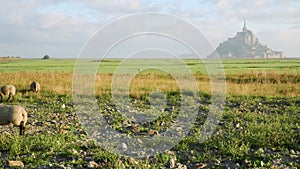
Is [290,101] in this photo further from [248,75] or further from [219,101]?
[248,75]

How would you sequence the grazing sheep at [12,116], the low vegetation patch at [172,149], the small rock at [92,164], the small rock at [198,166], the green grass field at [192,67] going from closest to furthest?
1. the small rock at [92,164]
2. the small rock at [198,166]
3. the low vegetation patch at [172,149]
4. the grazing sheep at [12,116]
5. the green grass field at [192,67]

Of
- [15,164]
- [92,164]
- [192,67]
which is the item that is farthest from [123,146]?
[192,67]

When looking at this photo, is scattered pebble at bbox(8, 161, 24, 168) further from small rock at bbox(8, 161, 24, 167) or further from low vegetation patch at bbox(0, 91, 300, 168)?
low vegetation patch at bbox(0, 91, 300, 168)

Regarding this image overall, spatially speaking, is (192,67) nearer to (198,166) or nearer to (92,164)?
(198,166)

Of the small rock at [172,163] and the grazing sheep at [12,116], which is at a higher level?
the grazing sheep at [12,116]

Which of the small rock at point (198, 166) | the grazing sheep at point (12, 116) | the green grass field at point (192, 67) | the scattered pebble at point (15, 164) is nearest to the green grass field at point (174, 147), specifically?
the small rock at point (198, 166)

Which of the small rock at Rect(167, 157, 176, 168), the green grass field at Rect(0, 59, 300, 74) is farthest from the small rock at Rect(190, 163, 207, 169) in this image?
the green grass field at Rect(0, 59, 300, 74)

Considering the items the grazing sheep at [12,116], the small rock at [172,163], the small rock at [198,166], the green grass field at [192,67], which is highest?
the green grass field at [192,67]

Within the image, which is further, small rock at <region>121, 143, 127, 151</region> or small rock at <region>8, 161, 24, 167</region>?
small rock at <region>121, 143, 127, 151</region>

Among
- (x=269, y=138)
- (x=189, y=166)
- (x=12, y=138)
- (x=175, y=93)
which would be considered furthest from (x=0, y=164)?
(x=175, y=93)

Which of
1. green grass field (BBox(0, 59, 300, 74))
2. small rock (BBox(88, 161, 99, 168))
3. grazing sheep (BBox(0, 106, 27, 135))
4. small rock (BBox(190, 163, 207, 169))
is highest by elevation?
green grass field (BBox(0, 59, 300, 74))

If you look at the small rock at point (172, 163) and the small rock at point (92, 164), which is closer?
the small rock at point (92, 164)

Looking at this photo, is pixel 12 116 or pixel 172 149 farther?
pixel 12 116

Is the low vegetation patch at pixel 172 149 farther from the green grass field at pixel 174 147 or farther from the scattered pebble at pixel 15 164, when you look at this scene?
the scattered pebble at pixel 15 164
